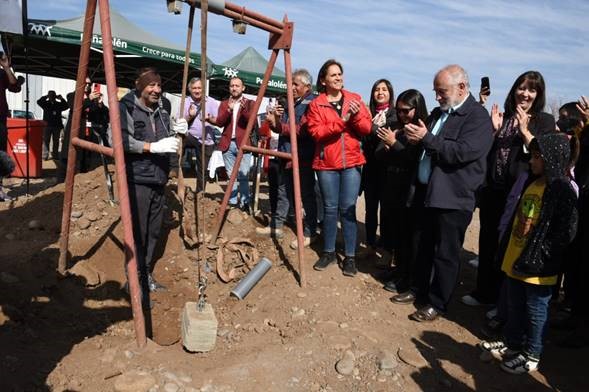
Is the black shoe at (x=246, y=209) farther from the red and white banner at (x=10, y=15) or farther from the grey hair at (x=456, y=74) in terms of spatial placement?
the red and white banner at (x=10, y=15)

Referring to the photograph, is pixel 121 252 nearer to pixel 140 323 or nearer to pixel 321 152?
pixel 140 323

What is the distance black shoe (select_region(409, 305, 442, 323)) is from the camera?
397cm

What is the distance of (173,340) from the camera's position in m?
3.95

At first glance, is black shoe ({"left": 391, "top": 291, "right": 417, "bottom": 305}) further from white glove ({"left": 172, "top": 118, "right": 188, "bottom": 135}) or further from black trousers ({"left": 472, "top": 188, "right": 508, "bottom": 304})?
white glove ({"left": 172, "top": 118, "right": 188, "bottom": 135})

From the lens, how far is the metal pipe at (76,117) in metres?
3.85

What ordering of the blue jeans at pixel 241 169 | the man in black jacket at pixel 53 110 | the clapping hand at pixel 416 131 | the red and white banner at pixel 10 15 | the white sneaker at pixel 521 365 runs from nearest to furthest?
1. the white sneaker at pixel 521 365
2. the clapping hand at pixel 416 131
3. the blue jeans at pixel 241 169
4. the red and white banner at pixel 10 15
5. the man in black jacket at pixel 53 110

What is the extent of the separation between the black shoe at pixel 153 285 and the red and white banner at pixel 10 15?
15.5 ft

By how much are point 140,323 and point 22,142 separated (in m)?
8.64

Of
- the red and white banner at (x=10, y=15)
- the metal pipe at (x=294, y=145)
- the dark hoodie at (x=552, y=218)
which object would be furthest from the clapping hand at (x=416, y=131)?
the red and white banner at (x=10, y=15)

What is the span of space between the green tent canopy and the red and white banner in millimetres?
1972

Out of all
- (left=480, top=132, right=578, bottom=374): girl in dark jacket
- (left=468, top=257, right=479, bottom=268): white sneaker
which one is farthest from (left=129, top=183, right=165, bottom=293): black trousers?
(left=468, top=257, right=479, bottom=268): white sneaker

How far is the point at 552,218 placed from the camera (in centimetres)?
308

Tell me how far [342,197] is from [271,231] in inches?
50.7

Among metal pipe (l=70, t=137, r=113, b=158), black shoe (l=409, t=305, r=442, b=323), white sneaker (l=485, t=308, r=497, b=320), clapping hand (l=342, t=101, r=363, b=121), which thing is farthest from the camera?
clapping hand (l=342, t=101, r=363, b=121)
